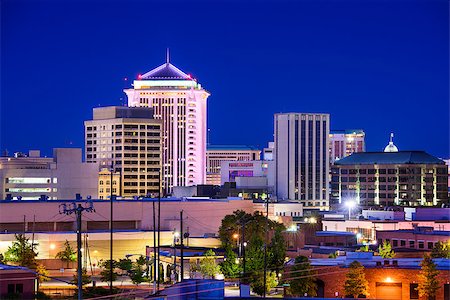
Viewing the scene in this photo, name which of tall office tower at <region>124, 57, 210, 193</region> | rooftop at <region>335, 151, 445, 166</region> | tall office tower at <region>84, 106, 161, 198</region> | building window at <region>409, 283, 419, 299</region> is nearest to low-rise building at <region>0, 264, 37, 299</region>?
building window at <region>409, 283, 419, 299</region>

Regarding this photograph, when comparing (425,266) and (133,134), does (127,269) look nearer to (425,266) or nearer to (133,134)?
(425,266)

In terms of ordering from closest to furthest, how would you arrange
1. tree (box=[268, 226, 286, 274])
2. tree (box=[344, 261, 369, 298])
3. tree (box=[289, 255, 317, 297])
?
tree (box=[344, 261, 369, 298]) < tree (box=[289, 255, 317, 297]) < tree (box=[268, 226, 286, 274])

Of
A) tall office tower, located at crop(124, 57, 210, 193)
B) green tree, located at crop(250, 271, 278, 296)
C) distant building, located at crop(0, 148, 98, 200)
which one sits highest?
tall office tower, located at crop(124, 57, 210, 193)

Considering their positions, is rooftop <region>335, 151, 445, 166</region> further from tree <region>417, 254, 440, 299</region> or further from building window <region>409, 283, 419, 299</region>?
tree <region>417, 254, 440, 299</region>

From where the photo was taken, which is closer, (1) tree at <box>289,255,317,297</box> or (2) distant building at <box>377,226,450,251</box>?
(1) tree at <box>289,255,317,297</box>

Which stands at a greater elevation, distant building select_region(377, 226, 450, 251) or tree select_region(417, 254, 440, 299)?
distant building select_region(377, 226, 450, 251)

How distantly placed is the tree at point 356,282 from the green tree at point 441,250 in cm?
1013

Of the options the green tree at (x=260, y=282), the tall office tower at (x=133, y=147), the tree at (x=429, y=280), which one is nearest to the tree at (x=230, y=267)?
the green tree at (x=260, y=282)

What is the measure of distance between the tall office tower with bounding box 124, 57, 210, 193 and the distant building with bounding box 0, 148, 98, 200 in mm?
56909

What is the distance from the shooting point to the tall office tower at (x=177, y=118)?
186 metres

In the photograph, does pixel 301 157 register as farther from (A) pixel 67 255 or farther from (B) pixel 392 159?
(A) pixel 67 255

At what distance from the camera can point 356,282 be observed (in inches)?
1549

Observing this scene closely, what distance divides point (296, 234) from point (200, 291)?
4497 cm

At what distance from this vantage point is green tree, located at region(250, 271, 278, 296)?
1811 inches
